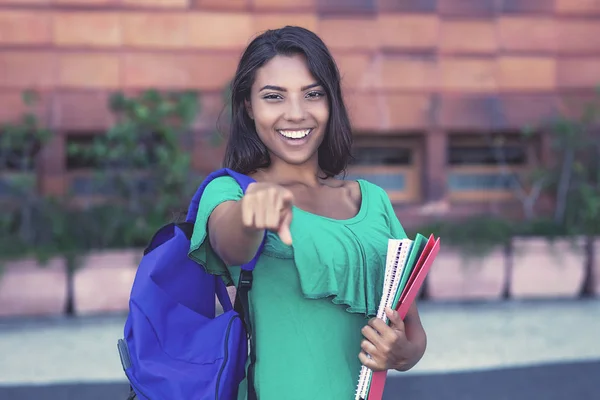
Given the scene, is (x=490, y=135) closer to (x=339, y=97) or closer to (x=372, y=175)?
(x=372, y=175)

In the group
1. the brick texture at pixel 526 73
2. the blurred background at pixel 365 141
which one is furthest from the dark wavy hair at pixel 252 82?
the brick texture at pixel 526 73

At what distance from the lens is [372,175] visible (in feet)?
27.0

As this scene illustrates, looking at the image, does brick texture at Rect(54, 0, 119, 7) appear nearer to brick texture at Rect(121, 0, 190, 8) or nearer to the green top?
brick texture at Rect(121, 0, 190, 8)

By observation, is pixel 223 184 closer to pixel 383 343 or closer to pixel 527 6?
pixel 383 343

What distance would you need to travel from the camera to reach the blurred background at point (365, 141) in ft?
22.0

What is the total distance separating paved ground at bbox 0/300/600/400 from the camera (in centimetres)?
475

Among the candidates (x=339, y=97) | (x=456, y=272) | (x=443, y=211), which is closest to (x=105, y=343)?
(x=456, y=272)

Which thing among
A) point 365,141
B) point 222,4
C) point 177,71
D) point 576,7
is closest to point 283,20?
point 222,4

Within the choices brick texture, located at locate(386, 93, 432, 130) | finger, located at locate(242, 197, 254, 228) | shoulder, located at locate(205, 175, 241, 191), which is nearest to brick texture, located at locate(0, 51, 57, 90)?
brick texture, located at locate(386, 93, 432, 130)

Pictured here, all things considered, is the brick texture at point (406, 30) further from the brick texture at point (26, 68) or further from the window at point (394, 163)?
the brick texture at point (26, 68)

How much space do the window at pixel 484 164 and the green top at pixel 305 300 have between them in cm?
676

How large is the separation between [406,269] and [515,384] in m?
Answer: 3.55

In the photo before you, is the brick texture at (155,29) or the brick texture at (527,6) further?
the brick texture at (527,6)

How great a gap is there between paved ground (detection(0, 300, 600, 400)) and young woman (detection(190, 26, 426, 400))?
303cm
